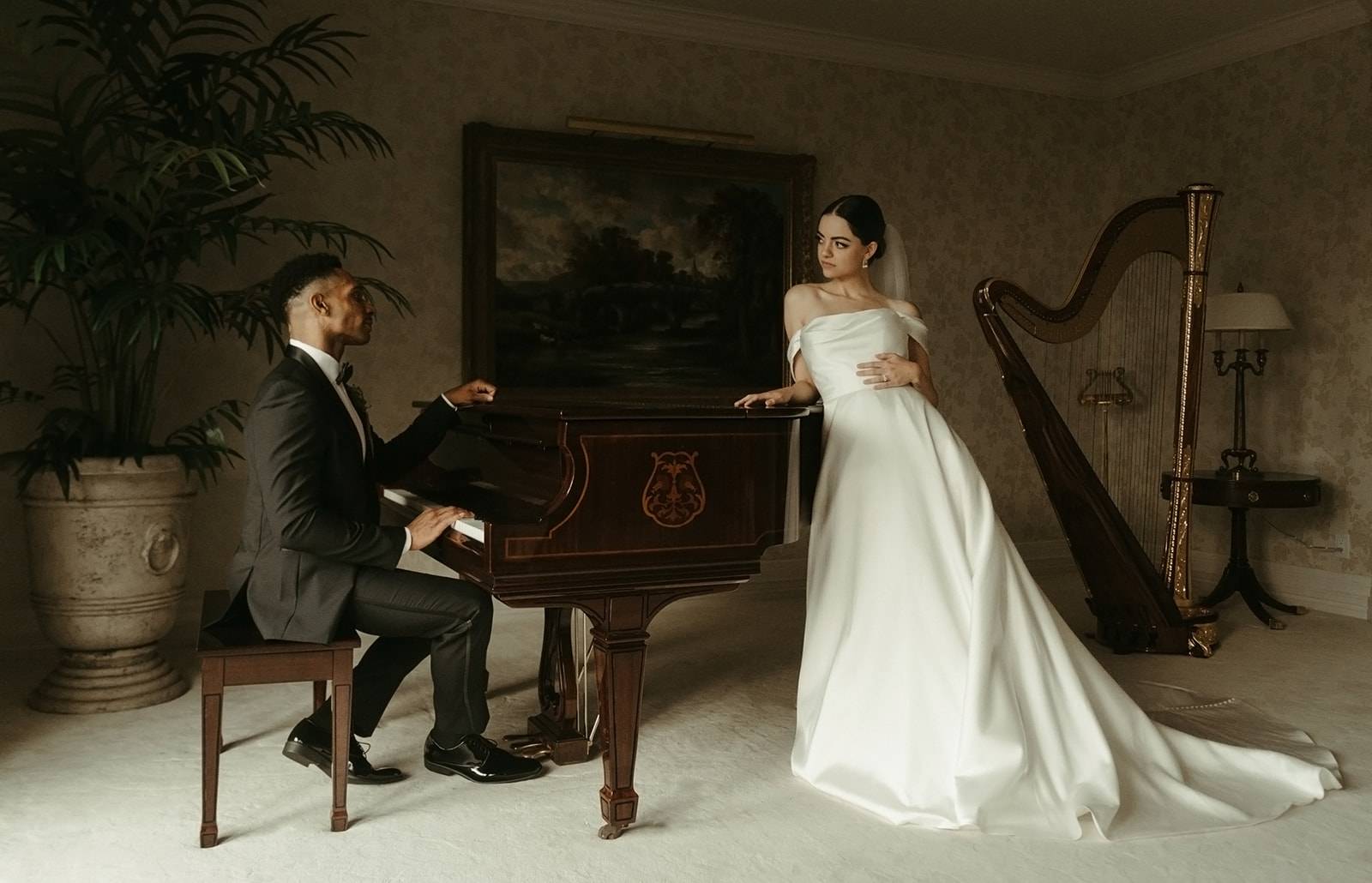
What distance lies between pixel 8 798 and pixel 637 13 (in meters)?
4.40

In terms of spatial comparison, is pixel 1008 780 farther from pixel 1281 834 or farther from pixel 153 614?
pixel 153 614

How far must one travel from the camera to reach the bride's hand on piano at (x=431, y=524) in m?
2.89

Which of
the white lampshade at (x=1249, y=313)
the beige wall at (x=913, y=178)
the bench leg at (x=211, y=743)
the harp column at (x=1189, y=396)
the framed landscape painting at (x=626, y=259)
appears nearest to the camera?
the bench leg at (x=211, y=743)

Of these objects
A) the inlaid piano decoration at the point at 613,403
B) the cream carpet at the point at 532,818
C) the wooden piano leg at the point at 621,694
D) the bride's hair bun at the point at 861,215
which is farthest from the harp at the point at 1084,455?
the wooden piano leg at the point at 621,694

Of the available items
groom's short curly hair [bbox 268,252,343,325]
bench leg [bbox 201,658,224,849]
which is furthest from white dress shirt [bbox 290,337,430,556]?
bench leg [bbox 201,658,224,849]

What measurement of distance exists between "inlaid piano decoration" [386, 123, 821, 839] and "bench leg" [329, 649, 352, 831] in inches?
15.0

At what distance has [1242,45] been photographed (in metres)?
6.33

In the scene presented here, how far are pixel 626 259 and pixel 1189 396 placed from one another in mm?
2686

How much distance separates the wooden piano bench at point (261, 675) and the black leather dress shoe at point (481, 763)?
0.39 m

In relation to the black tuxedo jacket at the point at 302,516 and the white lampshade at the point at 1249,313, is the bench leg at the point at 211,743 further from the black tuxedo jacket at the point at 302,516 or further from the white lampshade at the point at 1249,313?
the white lampshade at the point at 1249,313

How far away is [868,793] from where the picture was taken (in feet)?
10.2

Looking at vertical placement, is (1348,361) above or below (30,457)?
above

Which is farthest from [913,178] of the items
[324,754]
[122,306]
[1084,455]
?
[324,754]

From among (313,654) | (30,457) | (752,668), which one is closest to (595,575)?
(313,654)
